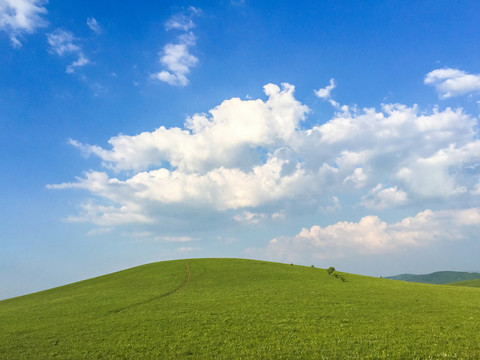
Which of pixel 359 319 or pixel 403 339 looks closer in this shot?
pixel 403 339

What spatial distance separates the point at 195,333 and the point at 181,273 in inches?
1797

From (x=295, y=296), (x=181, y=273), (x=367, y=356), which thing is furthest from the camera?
(x=181, y=273)

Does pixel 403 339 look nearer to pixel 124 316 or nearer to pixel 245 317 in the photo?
pixel 245 317

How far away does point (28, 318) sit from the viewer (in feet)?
128

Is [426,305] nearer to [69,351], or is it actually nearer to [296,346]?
[296,346]

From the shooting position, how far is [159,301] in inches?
1644

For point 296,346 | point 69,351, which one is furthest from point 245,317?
point 69,351

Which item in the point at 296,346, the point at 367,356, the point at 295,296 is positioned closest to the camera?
the point at 367,356

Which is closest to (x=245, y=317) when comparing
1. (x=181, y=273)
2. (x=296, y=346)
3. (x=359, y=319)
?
(x=296, y=346)

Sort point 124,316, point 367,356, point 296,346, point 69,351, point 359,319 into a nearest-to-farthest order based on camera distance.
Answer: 1. point 367,356
2. point 296,346
3. point 69,351
4. point 359,319
5. point 124,316

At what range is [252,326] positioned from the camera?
27438 millimetres

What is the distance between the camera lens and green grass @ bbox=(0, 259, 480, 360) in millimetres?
21594

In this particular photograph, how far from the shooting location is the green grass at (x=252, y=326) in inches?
850

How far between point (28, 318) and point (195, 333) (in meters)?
28.4
